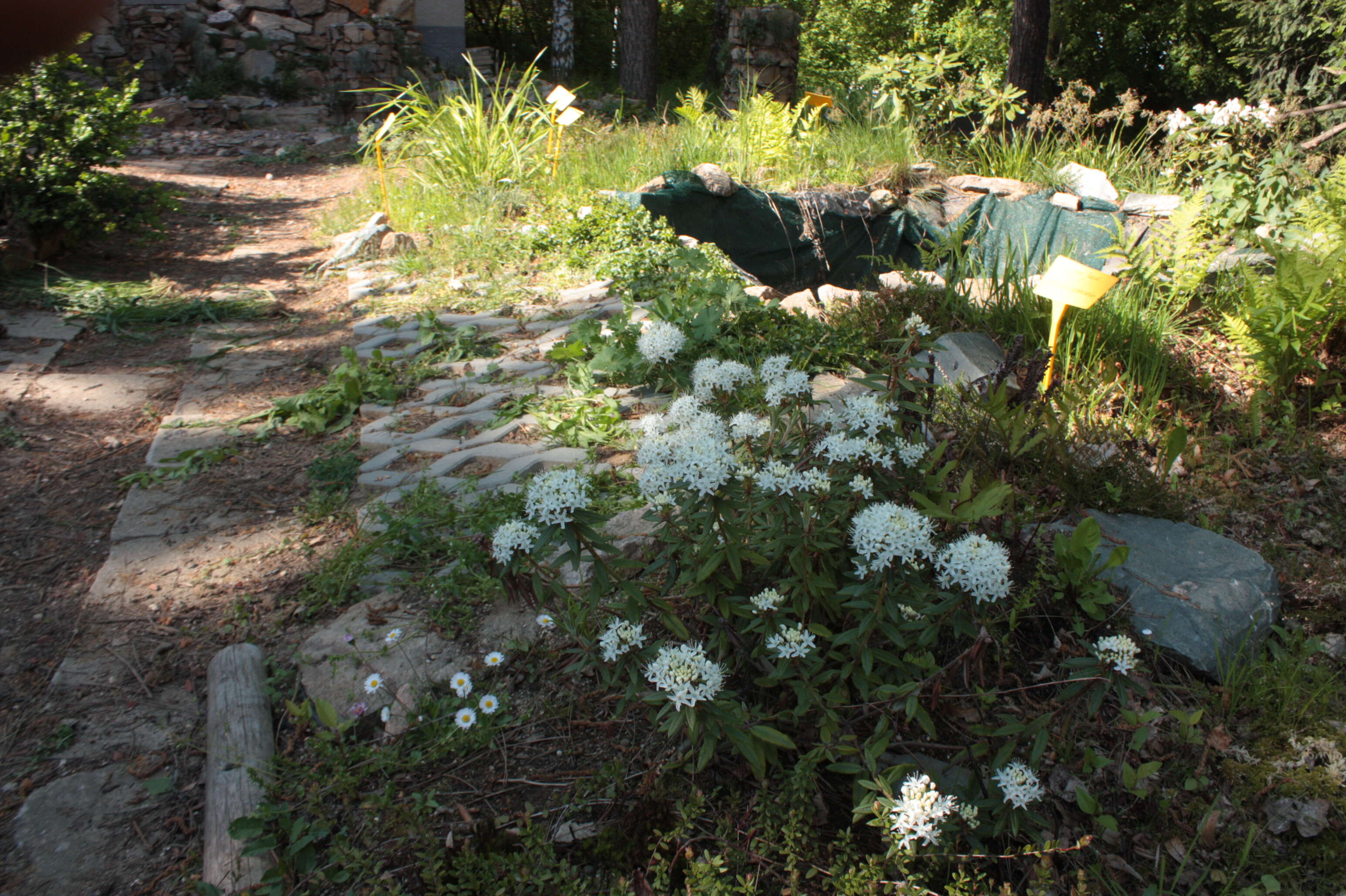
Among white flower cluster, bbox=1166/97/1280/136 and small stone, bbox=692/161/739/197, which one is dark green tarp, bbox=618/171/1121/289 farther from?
white flower cluster, bbox=1166/97/1280/136

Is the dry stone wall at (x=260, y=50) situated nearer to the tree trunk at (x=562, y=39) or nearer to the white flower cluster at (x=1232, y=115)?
the tree trunk at (x=562, y=39)

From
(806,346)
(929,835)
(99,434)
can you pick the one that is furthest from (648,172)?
(929,835)

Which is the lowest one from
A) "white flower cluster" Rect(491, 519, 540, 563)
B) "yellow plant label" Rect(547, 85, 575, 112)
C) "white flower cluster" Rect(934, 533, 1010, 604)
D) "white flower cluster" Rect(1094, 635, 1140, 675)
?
"white flower cluster" Rect(1094, 635, 1140, 675)

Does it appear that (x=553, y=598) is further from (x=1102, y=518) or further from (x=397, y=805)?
(x=1102, y=518)

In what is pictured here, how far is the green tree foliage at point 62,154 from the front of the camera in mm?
5289

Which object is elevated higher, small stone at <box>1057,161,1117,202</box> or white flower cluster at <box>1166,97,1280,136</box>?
white flower cluster at <box>1166,97,1280,136</box>

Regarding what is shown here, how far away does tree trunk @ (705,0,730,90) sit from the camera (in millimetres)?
12930

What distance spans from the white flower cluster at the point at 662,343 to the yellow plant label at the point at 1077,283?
4.14 feet

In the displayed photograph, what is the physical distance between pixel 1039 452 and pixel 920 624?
4.98 feet

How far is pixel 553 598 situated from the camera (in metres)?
2.28

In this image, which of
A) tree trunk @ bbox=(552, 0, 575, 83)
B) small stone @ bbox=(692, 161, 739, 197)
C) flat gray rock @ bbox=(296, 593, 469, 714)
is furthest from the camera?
tree trunk @ bbox=(552, 0, 575, 83)

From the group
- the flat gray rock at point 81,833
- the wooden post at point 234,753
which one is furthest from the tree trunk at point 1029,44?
the flat gray rock at point 81,833

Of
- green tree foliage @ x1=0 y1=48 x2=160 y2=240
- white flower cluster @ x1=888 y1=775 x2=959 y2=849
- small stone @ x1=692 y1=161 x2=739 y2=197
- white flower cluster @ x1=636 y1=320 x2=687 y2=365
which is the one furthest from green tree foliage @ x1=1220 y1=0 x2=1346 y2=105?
green tree foliage @ x1=0 y1=48 x2=160 y2=240

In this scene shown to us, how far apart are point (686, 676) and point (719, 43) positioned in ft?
44.8
